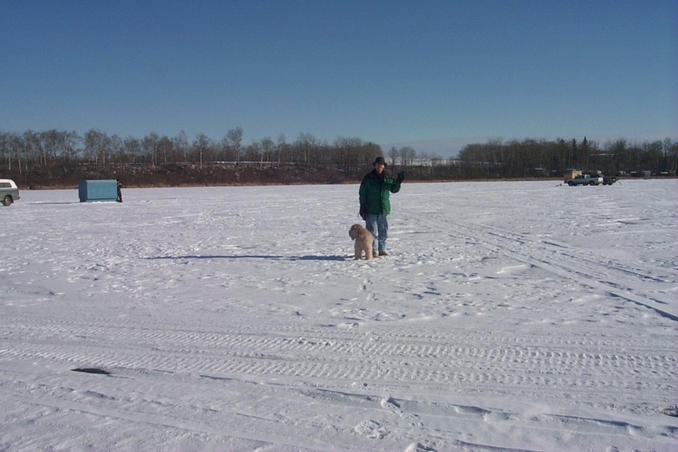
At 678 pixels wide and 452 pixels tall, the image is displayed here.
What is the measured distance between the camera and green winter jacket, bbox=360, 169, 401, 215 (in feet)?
31.3

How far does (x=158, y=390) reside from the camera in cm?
389

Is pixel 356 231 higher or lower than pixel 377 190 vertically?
lower

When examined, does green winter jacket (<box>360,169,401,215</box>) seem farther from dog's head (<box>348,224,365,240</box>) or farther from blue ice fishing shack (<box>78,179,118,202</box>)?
blue ice fishing shack (<box>78,179,118,202</box>)

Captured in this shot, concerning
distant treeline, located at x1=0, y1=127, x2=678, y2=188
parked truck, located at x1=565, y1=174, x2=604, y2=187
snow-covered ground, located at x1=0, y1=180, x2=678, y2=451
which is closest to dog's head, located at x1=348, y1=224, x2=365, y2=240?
snow-covered ground, located at x1=0, y1=180, x2=678, y2=451

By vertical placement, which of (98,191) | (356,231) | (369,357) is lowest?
(369,357)

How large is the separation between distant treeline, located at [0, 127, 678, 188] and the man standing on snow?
276 ft

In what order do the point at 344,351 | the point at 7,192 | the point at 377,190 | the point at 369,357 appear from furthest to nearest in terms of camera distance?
the point at 7,192, the point at 377,190, the point at 344,351, the point at 369,357

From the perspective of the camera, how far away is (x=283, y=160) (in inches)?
5010

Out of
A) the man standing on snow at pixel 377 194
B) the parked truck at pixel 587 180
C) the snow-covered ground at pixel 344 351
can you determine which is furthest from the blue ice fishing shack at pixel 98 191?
the parked truck at pixel 587 180

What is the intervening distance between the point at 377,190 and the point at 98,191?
2786 centimetres

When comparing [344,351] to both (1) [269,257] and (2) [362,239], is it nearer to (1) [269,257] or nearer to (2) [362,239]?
(2) [362,239]

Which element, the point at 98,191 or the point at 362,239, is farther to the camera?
the point at 98,191

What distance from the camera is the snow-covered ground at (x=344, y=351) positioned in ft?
10.7

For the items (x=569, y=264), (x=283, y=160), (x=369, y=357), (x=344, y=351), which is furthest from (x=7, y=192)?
(x=283, y=160)
